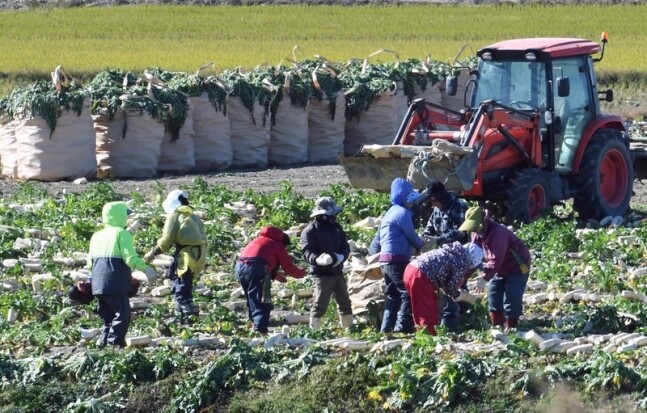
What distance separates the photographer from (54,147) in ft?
68.4

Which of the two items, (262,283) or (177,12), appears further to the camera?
(177,12)

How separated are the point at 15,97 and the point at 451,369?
12.7 meters

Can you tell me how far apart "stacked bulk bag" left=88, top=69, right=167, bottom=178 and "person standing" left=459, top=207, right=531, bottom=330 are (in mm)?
10280

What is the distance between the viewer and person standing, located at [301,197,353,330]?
1191cm

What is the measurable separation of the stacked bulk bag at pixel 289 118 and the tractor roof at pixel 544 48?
22.0ft

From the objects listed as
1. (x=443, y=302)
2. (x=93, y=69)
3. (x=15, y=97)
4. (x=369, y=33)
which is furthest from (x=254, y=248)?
(x=369, y=33)

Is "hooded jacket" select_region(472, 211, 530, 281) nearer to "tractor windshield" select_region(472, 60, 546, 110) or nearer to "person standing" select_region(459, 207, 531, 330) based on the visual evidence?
"person standing" select_region(459, 207, 531, 330)

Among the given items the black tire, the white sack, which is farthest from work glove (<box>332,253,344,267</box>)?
the white sack

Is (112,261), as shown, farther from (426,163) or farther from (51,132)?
(51,132)

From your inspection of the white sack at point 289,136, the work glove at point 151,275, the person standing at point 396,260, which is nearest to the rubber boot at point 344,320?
the person standing at point 396,260

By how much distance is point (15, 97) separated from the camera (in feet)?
69.1

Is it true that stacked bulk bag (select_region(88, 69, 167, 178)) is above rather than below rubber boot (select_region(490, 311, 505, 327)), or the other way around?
above

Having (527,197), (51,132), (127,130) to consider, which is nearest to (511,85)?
(527,197)

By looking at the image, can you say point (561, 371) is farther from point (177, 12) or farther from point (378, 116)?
point (177, 12)
